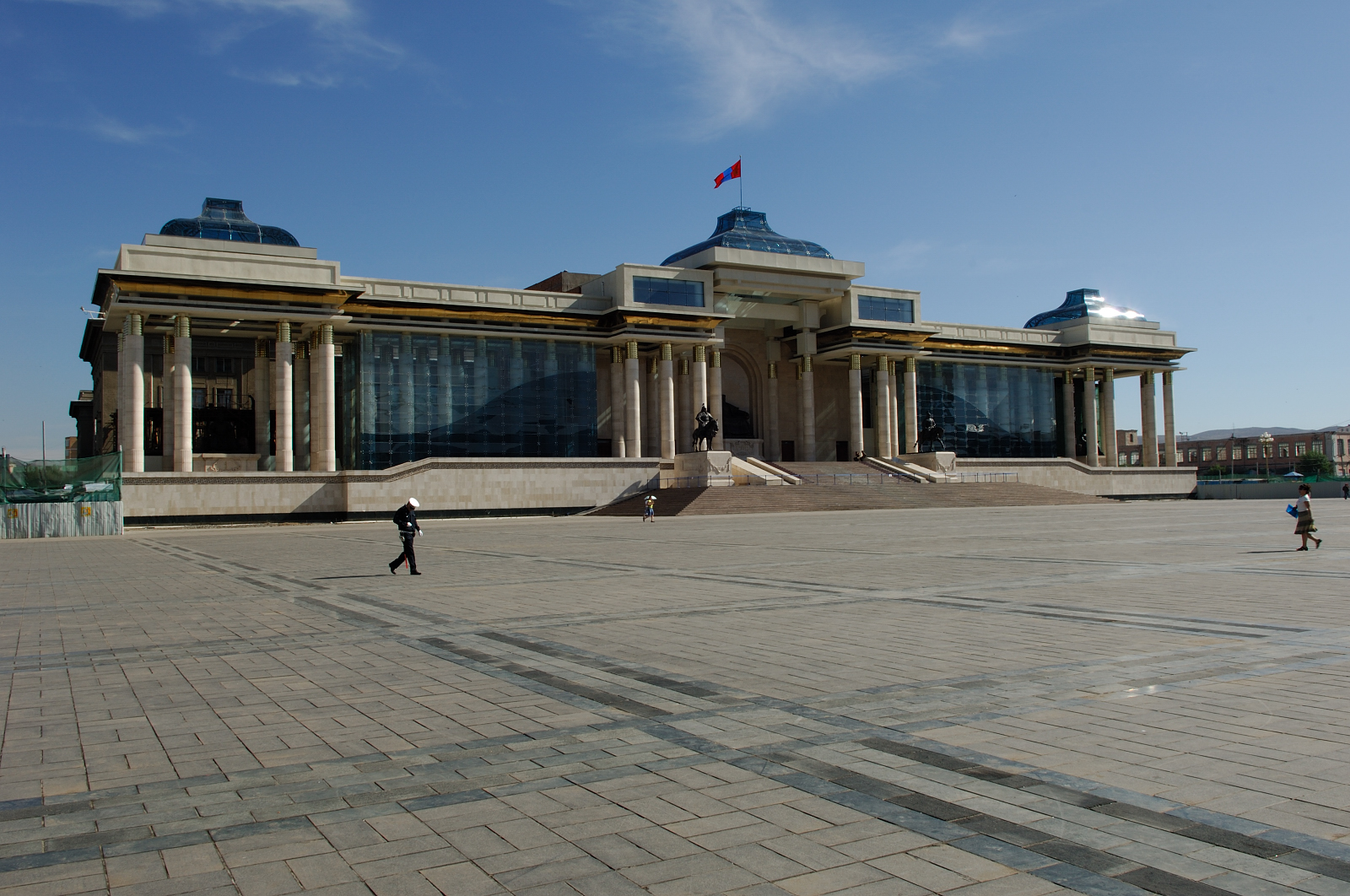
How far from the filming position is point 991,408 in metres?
74.8

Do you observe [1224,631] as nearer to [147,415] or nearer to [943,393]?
[147,415]

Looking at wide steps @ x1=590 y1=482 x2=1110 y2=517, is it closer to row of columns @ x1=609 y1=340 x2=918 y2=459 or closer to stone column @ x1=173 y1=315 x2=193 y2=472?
row of columns @ x1=609 y1=340 x2=918 y2=459

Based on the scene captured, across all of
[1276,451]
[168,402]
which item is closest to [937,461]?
[168,402]

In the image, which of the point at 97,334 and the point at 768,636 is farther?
the point at 97,334

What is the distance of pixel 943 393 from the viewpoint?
73.4 meters

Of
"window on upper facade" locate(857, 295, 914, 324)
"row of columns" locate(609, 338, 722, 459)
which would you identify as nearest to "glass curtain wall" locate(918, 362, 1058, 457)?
"window on upper facade" locate(857, 295, 914, 324)

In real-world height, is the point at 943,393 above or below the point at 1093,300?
below

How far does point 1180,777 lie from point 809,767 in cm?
195

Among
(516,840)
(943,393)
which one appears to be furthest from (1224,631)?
(943,393)

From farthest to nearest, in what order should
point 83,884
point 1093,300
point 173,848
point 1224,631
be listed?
1. point 1093,300
2. point 1224,631
3. point 173,848
4. point 83,884

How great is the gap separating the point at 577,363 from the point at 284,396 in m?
17.0

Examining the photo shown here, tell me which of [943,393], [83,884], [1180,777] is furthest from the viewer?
[943,393]

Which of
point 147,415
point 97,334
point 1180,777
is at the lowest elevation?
point 1180,777

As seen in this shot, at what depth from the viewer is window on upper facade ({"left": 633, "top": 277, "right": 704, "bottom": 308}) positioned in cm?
5970
